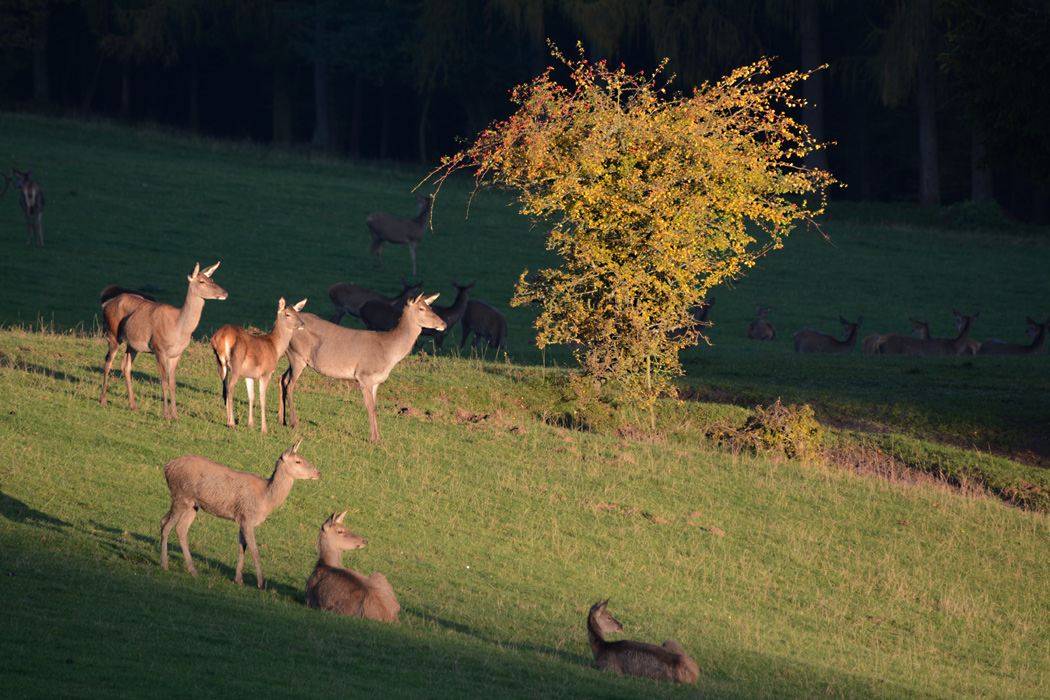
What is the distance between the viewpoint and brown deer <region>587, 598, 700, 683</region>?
8.27m

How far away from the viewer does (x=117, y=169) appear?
133 ft

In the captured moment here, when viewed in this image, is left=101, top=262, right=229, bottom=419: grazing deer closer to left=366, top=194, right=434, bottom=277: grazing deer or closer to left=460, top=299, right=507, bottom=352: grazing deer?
left=460, top=299, right=507, bottom=352: grazing deer

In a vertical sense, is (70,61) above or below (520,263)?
above

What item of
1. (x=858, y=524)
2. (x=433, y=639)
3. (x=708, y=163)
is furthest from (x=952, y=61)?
(x=433, y=639)

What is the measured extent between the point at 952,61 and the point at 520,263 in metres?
17.5

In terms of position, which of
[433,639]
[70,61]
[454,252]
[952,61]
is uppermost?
[70,61]

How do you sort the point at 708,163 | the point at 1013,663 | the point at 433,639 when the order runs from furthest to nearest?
the point at 708,163 → the point at 1013,663 → the point at 433,639

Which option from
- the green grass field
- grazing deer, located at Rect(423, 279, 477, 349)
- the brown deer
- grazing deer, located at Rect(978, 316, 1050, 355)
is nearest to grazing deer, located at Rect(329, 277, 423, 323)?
grazing deer, located at Rect(423, 279, 477, 349)

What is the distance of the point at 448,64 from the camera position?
52750 millimetres

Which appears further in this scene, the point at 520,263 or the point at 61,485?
the point at 520,263

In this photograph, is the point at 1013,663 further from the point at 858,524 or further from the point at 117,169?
the point at 117,169

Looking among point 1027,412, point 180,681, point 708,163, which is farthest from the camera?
point 1027,412

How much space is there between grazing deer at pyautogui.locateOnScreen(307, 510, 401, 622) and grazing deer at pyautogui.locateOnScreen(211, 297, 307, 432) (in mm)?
5192

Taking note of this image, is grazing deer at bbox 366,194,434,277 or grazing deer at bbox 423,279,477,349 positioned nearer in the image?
grazing deer at bbox 423,279,477,349
